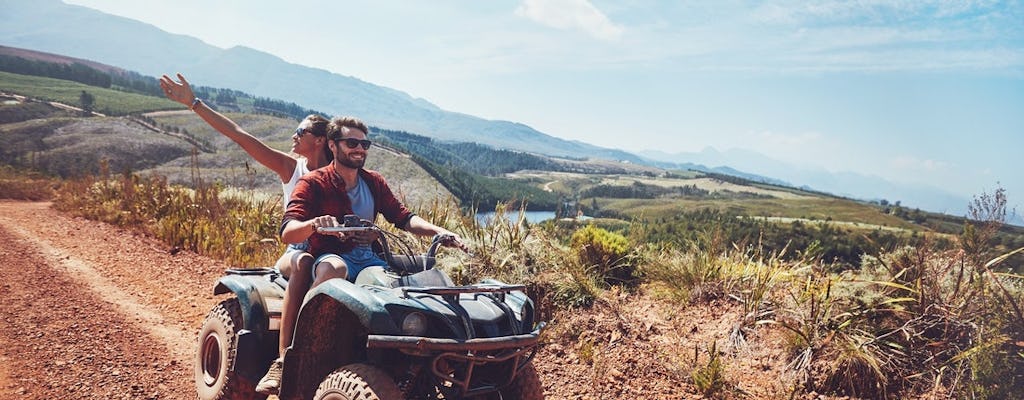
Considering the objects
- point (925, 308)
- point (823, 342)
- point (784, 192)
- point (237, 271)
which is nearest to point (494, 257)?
point (237, 271)

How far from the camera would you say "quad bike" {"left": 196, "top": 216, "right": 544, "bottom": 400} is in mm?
2760

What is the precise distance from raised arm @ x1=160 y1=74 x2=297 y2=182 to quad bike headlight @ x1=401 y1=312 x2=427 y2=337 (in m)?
2.62

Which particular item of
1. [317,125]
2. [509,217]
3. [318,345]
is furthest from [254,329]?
[509,217]

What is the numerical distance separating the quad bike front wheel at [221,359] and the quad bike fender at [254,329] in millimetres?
58

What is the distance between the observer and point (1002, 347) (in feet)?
13.5

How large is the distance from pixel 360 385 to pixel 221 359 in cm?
183

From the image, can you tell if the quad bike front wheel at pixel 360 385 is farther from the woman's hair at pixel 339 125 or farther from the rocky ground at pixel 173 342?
the rocky ground at pixel 173 342

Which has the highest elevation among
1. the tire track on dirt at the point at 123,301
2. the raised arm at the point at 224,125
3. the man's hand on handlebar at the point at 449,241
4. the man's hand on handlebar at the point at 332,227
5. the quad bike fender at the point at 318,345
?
the raised arm at the point at 224,125

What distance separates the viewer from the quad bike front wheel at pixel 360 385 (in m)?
2.67

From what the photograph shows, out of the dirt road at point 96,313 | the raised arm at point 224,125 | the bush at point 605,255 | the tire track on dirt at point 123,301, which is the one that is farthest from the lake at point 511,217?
the tire track on dirt at point 123,301

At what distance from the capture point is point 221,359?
13.0 ft

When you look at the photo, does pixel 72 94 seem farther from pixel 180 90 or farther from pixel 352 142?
pixel 352 142

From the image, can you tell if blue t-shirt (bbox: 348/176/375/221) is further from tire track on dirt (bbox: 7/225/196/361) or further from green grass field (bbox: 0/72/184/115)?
green grass field (bbox: 0/72/184/115)

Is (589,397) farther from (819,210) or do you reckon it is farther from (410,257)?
(819,210)
